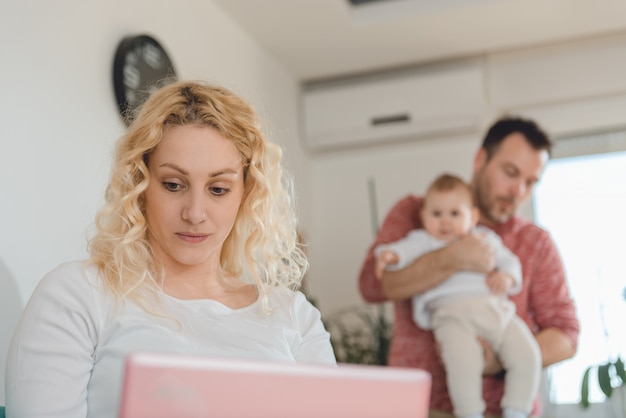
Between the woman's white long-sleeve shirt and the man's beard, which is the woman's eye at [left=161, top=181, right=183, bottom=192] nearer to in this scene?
the woman's white long-sleeve shirt

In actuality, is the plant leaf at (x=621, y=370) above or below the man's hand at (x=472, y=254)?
below

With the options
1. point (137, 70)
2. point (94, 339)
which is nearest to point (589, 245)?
point (137, 70)

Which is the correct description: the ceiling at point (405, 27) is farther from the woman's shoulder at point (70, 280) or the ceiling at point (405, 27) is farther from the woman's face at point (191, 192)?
the woman's shoulder at point (70, 280)

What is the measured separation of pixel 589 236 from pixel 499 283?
1580 mm

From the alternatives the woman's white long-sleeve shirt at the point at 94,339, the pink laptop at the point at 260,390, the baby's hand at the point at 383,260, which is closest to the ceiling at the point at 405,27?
the baby's hand at the point at 383,260

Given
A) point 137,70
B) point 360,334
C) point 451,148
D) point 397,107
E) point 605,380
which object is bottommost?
point 605,380

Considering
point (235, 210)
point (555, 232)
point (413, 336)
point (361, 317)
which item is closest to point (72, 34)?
point (235, 210)

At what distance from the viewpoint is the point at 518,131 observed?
2891 mm

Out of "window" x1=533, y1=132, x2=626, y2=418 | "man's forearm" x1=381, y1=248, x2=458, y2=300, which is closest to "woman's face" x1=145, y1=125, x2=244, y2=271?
"man's forearm" x1=381, y1=248, x2=458, y2=300

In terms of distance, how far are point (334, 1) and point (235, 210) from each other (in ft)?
6.88

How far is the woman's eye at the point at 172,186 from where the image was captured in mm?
1434

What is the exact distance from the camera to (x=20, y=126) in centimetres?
200

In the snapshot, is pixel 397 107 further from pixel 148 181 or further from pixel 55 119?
pixel 148 181

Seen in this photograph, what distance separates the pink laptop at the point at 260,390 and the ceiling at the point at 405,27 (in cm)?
279
